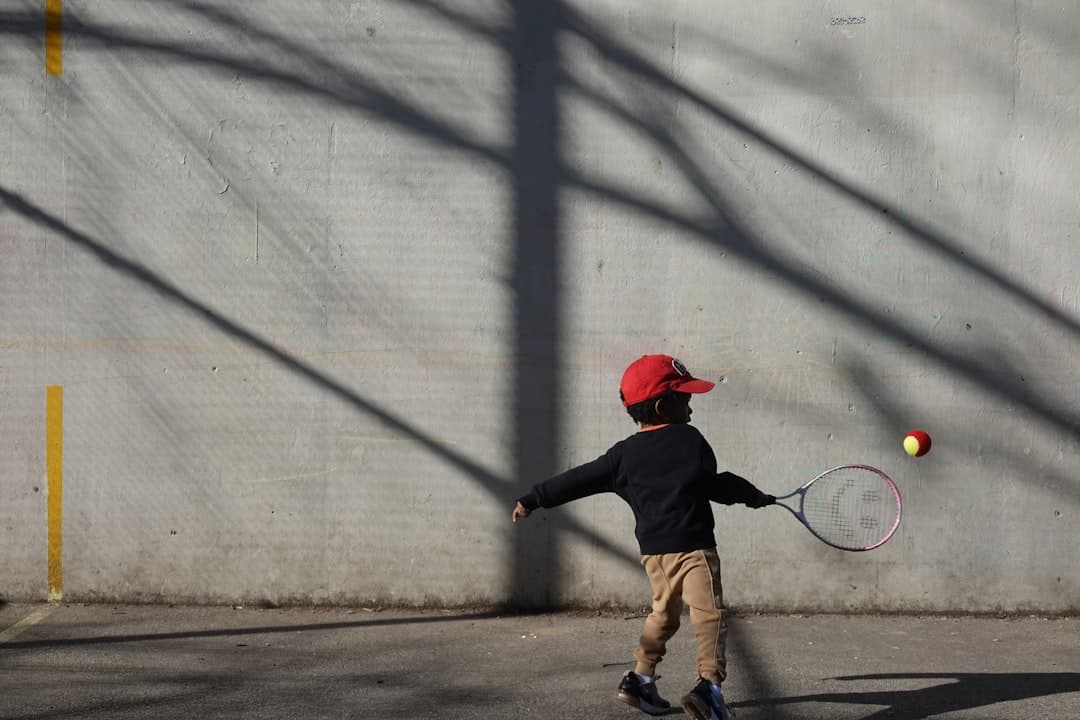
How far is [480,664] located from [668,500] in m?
1.55

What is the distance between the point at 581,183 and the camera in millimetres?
6883

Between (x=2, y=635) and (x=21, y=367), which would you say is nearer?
(x=2, y=635)

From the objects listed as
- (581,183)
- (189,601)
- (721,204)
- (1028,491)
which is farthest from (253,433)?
(1028,491)

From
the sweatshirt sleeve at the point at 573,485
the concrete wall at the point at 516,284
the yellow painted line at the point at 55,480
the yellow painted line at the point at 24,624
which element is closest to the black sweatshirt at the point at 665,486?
the sweatshirt sleeve at the point at 573,485

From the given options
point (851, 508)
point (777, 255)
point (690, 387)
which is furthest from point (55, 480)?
point (851, 508)

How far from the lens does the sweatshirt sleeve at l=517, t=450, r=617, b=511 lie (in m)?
5.24

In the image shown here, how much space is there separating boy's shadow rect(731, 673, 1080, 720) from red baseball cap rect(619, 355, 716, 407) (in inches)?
55.9

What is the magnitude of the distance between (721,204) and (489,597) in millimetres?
2566

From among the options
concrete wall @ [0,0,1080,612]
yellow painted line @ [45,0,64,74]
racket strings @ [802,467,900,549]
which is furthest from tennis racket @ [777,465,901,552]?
yellow painted line @ [45,0,64,74]

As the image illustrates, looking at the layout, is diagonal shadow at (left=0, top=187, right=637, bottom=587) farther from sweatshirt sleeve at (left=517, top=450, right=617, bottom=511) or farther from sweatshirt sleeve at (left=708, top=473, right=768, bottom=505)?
sweatshirt sleeve at (left=708, top=473, right=768, bottom=505)

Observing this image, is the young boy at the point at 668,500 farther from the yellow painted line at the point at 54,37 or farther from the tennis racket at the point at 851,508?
the yellow painted line at the point at 54,37

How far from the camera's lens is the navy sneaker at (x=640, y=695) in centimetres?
511

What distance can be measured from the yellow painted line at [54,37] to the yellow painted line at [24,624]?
9.96ft

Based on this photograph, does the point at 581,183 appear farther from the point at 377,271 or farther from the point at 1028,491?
the point at 1028,491
